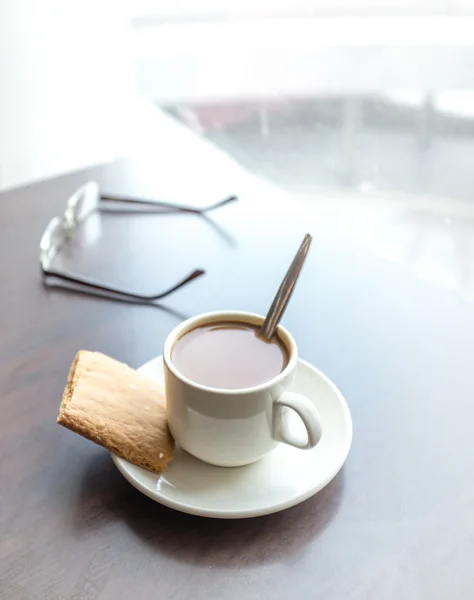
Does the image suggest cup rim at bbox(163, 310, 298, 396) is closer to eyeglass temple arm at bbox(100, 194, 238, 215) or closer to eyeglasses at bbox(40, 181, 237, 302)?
eyeglasses at bbox(40, 181, 237, 302)

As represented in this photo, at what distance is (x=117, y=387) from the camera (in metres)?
0.52

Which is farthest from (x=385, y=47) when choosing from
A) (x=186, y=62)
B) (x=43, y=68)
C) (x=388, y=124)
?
(x=43, y=68)

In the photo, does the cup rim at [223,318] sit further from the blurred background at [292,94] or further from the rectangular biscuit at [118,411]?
the blurred background at [292,94]

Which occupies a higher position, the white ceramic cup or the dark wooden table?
the white ceramic cup

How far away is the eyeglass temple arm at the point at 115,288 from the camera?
2.26 feet

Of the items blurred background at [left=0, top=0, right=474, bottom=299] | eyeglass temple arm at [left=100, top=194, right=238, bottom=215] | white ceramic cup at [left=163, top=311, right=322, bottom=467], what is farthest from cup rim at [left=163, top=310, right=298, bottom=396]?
blurred background at [left=0, top=0, right=474, bottom=299]

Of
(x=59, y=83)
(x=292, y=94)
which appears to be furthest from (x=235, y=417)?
(x=292, y=94)

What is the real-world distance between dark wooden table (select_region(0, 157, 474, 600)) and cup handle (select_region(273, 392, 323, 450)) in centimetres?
5

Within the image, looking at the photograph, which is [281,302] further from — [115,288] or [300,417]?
[115,288]

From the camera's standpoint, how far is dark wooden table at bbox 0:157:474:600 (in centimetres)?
42

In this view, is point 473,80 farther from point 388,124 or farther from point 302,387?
point 302,387

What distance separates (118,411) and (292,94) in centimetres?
155

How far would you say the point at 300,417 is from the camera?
0.46 m

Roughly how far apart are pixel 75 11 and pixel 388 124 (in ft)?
2.78
